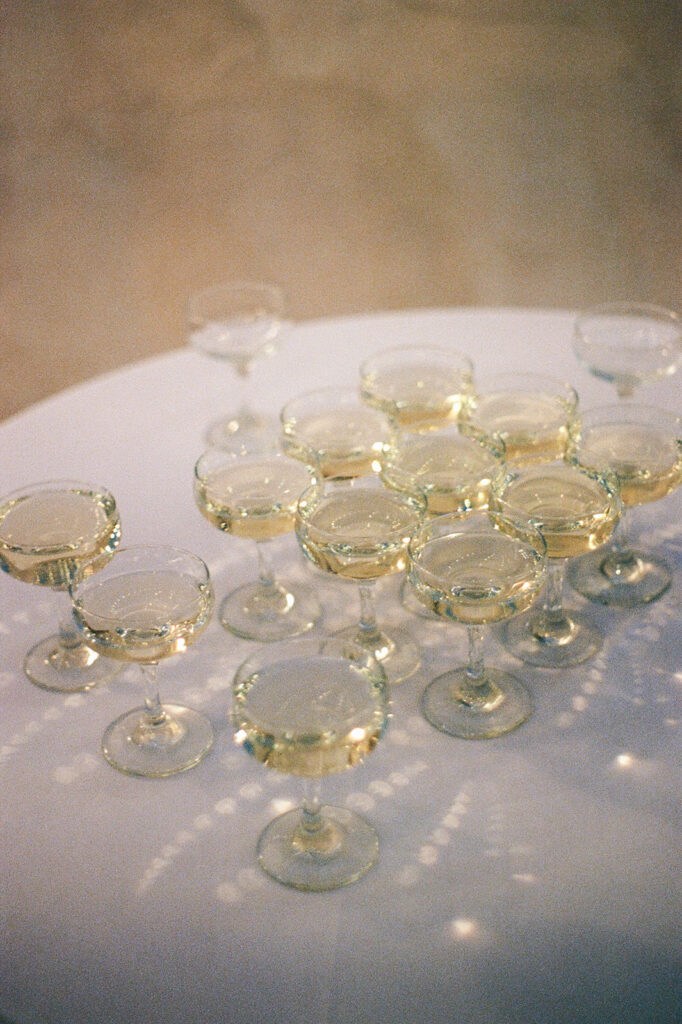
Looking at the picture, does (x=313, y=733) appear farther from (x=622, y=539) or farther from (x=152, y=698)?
(x=622, y=539)

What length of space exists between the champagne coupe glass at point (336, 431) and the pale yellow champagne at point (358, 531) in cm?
15

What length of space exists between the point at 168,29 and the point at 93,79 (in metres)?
0.37

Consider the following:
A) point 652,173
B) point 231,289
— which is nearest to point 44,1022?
point 231,289

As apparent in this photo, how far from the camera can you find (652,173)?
463cm

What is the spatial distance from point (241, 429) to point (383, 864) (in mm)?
1006

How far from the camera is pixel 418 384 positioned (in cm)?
200

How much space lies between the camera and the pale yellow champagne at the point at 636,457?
165 centimetres

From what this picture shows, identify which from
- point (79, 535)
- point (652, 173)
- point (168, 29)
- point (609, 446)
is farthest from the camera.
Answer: point (652, 173)

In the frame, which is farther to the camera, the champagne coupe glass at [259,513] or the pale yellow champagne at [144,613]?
the champagne coupe glass at [259,513]

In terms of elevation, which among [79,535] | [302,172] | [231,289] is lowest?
[79,535]

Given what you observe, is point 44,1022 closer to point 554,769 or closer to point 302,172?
point 554,769

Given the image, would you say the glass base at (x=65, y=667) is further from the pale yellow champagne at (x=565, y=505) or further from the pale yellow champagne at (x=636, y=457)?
the pale yellow champagne at (x=636, y=457)

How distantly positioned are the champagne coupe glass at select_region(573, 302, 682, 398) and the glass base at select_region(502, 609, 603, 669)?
0.62 m

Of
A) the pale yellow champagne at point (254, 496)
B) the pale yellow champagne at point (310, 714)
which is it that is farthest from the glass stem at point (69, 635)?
the pale yellow champagne at point (310, 714)
